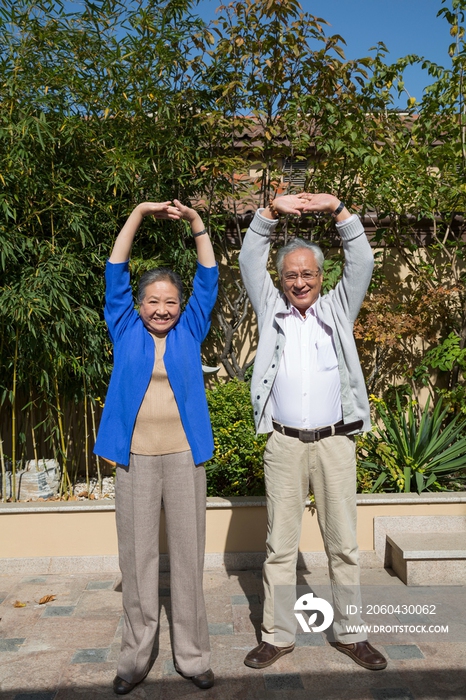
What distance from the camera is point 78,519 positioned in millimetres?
3889

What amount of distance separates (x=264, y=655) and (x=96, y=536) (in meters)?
1.52

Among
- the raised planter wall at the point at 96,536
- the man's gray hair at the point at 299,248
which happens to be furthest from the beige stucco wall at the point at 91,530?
the man's gray hair at the point at 299,248

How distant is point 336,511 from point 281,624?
1.87 ft

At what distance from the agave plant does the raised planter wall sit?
30 cm

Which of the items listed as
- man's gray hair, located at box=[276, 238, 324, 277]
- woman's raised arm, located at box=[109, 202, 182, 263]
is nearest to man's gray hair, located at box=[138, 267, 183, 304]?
woman's raised arm, located at box=[109, 202, 182, 263]

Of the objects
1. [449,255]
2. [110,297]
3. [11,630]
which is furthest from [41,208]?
[449,255]

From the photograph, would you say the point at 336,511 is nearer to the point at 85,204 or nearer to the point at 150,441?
the point at 150,441

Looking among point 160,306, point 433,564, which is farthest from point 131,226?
point 433,564

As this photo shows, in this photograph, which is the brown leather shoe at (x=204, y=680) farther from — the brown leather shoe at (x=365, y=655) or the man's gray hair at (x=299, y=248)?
the man's gray hair at (x=299, y=248)

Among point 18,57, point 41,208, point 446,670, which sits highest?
point 18,57

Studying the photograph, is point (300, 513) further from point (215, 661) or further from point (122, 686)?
point (122, 686)

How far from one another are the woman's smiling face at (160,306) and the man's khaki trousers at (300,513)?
2.23ft

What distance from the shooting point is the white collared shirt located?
2.69m

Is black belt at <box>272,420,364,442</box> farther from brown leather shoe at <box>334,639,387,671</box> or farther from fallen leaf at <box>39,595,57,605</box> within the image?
fallen leaf at <box>39,595,57,605</box>
